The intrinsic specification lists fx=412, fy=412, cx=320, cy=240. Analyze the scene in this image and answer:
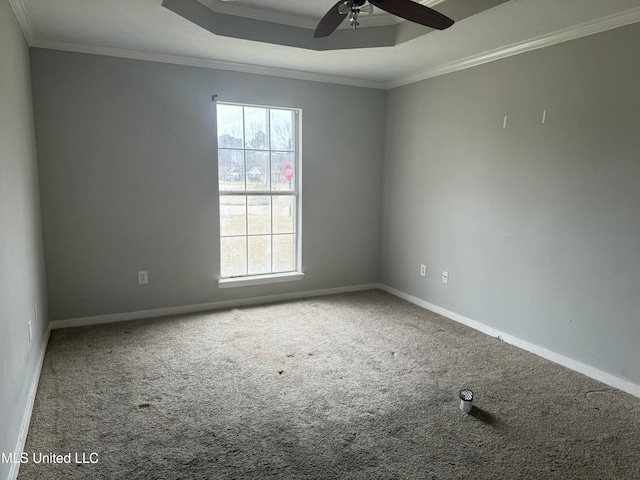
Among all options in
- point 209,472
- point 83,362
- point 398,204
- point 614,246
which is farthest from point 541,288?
point 83,362

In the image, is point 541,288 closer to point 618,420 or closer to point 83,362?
point 618,420

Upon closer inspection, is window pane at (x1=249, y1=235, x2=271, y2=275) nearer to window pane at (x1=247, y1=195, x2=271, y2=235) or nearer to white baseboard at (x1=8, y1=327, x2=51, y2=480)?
window pane at (x1=247, y1=195, x2=271, y2=235)

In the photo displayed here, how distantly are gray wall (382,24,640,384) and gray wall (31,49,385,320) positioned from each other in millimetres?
1189

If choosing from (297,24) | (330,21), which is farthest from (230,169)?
(330,21)

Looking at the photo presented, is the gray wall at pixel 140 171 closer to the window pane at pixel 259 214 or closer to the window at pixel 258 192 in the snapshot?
the window at pixel 258 192

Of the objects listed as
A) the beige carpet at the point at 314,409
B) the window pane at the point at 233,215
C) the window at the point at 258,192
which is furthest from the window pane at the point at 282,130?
the beige carpet at the point at 314,409

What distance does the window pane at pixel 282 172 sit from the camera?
431 centimetres

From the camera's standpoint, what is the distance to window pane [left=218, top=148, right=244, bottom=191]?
4055 mm

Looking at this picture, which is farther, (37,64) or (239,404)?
(37,64)

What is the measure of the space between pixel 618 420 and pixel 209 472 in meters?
2.24

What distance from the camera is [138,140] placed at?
3646 mm

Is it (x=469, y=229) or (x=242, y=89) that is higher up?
(x=242, y=89)

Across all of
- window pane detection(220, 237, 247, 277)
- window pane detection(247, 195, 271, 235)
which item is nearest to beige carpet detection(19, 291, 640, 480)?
window pane detection(220, 237, 247, 277)

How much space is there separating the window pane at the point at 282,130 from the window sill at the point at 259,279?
134cm
